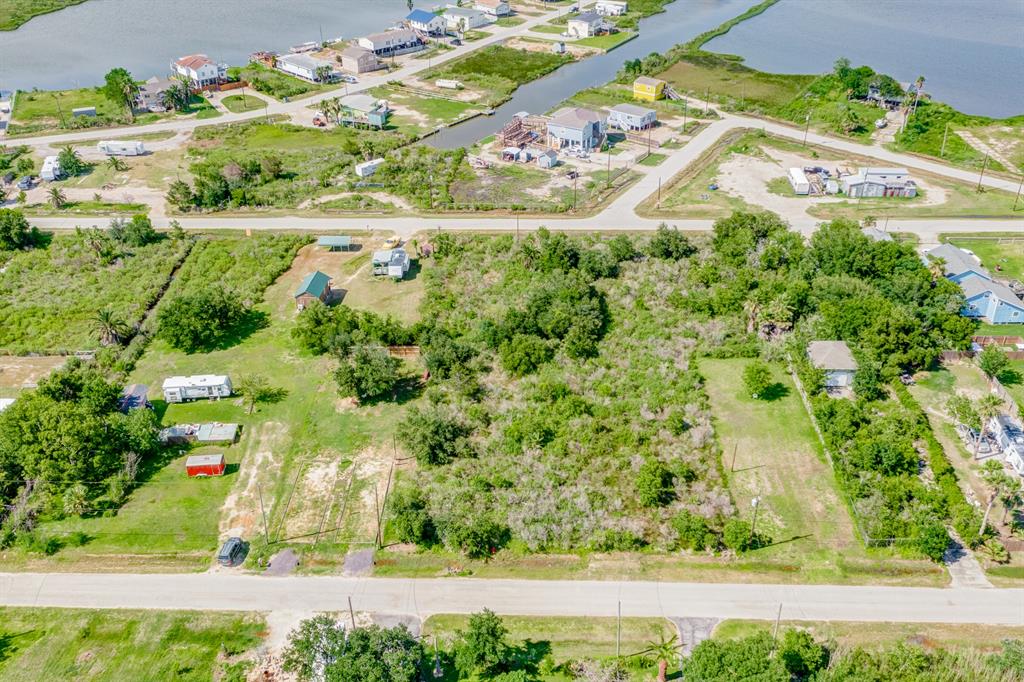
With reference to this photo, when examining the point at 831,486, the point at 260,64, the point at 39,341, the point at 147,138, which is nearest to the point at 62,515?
the point at 39,341

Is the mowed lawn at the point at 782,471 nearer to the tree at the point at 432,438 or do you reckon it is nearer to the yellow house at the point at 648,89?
the tree at the point at 432,438

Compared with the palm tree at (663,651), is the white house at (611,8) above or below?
above

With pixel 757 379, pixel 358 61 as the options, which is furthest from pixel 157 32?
pixel 757 379

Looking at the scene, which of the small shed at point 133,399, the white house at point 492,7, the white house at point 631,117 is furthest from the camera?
the white house at point 492,7

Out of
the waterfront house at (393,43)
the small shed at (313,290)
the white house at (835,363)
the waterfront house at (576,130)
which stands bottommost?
the white house at (835,363)

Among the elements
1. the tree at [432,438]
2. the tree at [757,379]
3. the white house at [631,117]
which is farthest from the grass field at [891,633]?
the white house at [631,117]

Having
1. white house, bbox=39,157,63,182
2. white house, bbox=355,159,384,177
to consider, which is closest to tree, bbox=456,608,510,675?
white house, bbox=355,159,384,177
